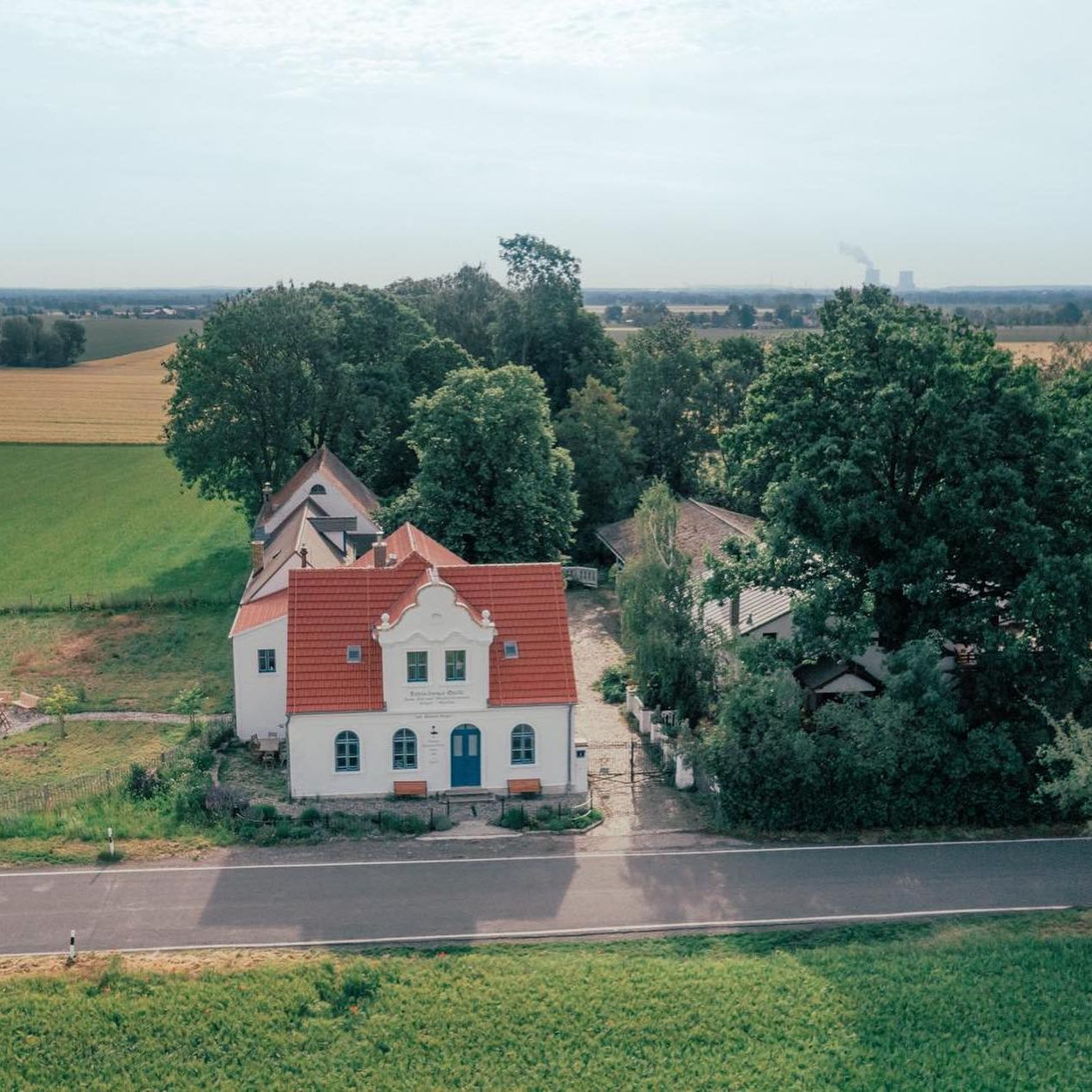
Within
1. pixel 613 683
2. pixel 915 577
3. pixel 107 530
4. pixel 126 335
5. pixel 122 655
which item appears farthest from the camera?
pixel 126 335

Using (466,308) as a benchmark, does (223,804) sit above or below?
below

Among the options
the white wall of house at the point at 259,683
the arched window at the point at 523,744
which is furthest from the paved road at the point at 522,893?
the white wall of house at the point at 259,683

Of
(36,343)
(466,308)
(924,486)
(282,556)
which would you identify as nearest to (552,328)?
(466,308)

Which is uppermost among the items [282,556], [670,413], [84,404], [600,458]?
[670,413]

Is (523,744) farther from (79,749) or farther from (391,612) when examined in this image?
(79,749)

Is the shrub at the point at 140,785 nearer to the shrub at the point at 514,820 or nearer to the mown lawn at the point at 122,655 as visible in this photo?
the mown lawn at the point at 122,655

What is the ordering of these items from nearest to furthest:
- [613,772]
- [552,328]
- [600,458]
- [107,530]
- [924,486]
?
[924,486] < [613,772] < [600,458] < [107,530] < [552,328]

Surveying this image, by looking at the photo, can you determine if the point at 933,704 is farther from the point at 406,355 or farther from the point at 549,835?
the point at 406,355
